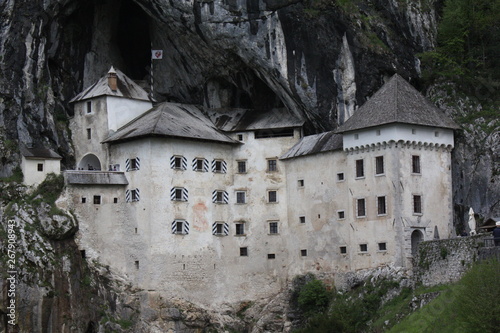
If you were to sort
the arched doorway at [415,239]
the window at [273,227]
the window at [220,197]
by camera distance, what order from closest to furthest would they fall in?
the arched doorway at [415,239]
the window at [220,197]
the window at [273,227]

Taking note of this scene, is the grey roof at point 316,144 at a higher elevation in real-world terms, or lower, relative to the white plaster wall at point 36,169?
higher

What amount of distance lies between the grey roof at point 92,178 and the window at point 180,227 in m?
5.33

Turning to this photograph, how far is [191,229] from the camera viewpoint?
9075 cm

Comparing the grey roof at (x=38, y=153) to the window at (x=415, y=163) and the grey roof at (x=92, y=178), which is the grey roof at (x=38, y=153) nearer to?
the grey roof at (x=92, y=178)

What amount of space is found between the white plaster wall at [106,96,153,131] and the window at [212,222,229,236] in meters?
11.9

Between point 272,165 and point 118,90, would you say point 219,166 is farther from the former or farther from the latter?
point 118,90

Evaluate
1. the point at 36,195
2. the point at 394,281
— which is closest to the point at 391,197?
the point at 394,281

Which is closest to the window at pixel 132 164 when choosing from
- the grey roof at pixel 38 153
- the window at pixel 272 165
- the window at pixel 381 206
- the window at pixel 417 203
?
the grey roof at pixel 38 153

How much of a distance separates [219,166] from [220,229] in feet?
17.9

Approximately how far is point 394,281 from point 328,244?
796cm

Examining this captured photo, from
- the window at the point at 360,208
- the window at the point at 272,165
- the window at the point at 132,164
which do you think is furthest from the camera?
the window at the point at 272,165

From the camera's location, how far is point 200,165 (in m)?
92.8

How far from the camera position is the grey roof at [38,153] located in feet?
295

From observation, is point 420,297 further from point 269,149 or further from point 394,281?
point 269,149
